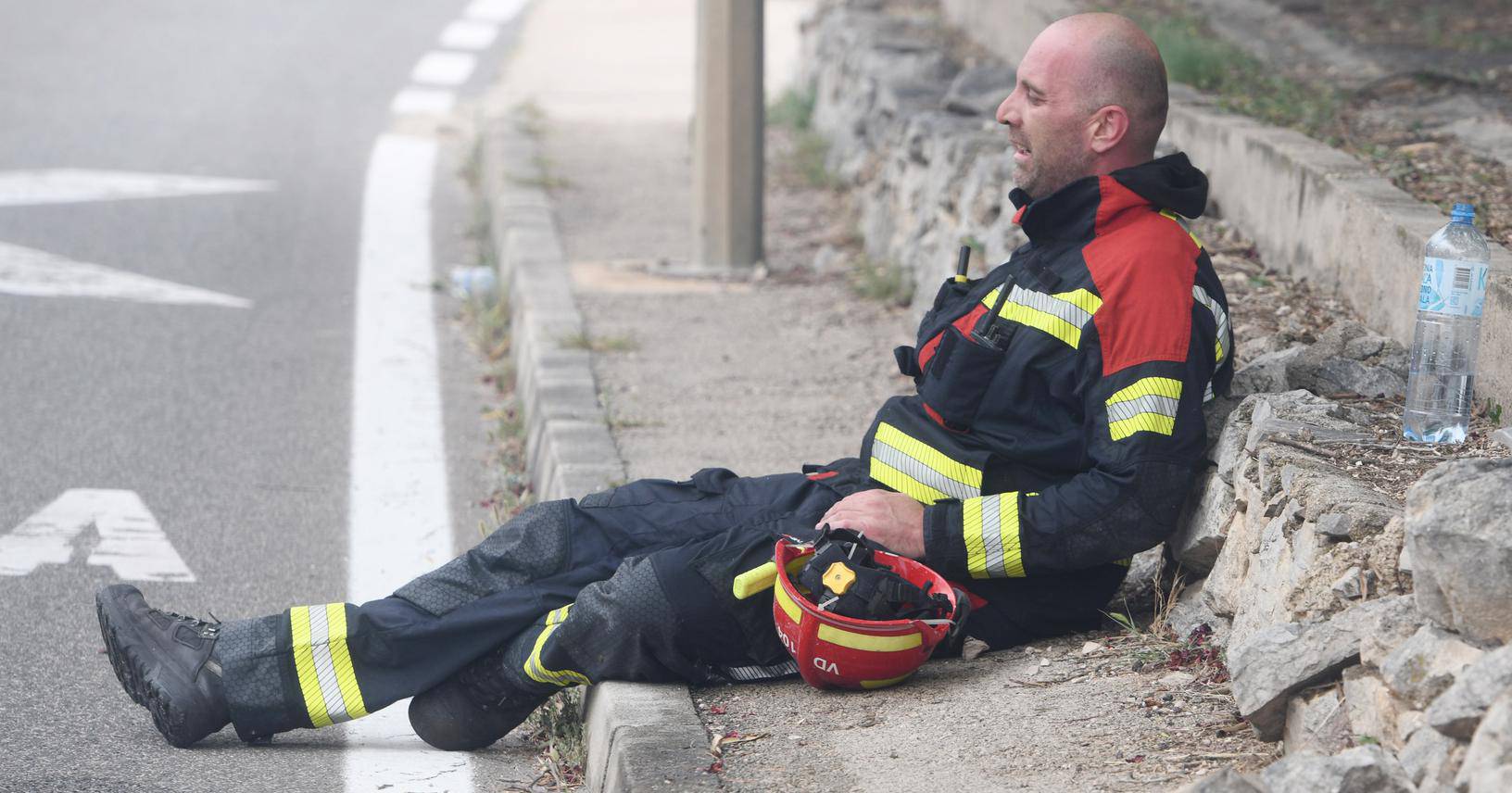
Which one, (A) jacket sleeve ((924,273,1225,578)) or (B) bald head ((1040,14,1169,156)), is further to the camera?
(B) bald head ((1040,14,1169,156))

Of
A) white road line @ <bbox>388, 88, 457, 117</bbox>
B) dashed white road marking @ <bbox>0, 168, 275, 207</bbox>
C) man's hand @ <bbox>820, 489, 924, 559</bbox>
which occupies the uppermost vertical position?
man's hand @ <bbox>820, 489, 924, 559</bbox>

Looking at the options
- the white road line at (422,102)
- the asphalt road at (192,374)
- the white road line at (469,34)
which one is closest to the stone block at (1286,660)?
the asphalt road at (192,374)

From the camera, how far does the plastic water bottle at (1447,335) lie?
3.57 m

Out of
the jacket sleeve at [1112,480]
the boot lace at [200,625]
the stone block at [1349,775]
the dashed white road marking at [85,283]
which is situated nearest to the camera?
the stone block at [1349,775]

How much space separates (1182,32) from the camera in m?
7.88

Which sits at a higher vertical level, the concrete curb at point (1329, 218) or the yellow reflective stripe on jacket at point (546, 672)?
the concrete curb at point (1329, 218)

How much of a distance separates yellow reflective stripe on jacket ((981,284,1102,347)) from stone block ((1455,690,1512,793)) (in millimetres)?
1258

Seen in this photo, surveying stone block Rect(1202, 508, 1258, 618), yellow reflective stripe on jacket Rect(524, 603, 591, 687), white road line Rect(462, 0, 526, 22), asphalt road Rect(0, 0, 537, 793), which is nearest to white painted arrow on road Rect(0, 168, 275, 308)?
asphalt road Rect(0, 0, 537, 793)

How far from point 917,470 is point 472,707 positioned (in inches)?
42.7

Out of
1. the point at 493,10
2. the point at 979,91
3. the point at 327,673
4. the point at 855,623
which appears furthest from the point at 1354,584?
the point at 493,10

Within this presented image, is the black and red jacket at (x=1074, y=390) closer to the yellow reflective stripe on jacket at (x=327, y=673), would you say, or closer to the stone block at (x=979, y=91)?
the yellow reflective stripe on jacket at (x=327, y=673)

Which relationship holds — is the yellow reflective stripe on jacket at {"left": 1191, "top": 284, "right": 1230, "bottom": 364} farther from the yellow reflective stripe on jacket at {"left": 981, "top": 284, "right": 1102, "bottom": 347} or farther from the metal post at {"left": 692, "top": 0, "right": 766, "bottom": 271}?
the metal post at {"left": 692, "top": 0, "right": 766, "bottom": 271}

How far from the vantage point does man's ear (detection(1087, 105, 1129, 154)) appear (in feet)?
12.0

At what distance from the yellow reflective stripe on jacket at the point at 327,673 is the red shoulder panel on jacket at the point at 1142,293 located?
1697 mm
